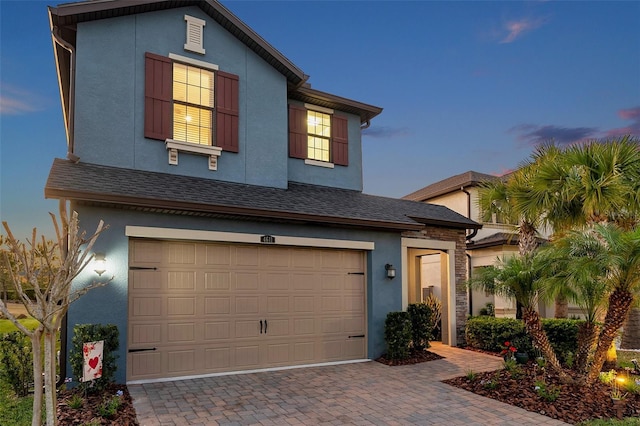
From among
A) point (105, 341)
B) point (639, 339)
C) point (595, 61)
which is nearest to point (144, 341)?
point (105, 341)

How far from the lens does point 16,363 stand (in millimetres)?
6879

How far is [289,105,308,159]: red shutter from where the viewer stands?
1152cm

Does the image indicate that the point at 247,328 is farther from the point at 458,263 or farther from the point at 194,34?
the point at 458,263

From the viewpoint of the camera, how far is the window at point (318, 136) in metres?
11.6

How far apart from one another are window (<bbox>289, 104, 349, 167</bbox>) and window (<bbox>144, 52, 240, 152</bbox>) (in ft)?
6.42

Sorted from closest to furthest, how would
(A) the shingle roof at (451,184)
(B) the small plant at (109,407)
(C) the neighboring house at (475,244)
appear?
(B) the small plant at (109,407)
(C) the neighboring house at (475,244)
(A) the shingle roof at (451,184)

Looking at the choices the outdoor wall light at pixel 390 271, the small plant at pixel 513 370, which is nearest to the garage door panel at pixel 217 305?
the outdoor wall light at pixel 390 271

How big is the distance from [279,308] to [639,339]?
10624 millimetres

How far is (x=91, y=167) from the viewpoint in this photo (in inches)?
328

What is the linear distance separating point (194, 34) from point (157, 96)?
182cm

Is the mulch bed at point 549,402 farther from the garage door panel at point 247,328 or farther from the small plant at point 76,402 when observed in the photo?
the small plant at point 76,402

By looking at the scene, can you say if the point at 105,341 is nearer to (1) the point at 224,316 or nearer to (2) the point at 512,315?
(1) the point at 224,316

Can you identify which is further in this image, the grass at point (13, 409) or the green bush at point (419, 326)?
the green bush at point (419, 326)

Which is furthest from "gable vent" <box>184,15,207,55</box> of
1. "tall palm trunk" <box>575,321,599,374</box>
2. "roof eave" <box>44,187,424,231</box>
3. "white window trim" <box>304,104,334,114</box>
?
"tall palm trunk" <box>575,321,599,374</box>
